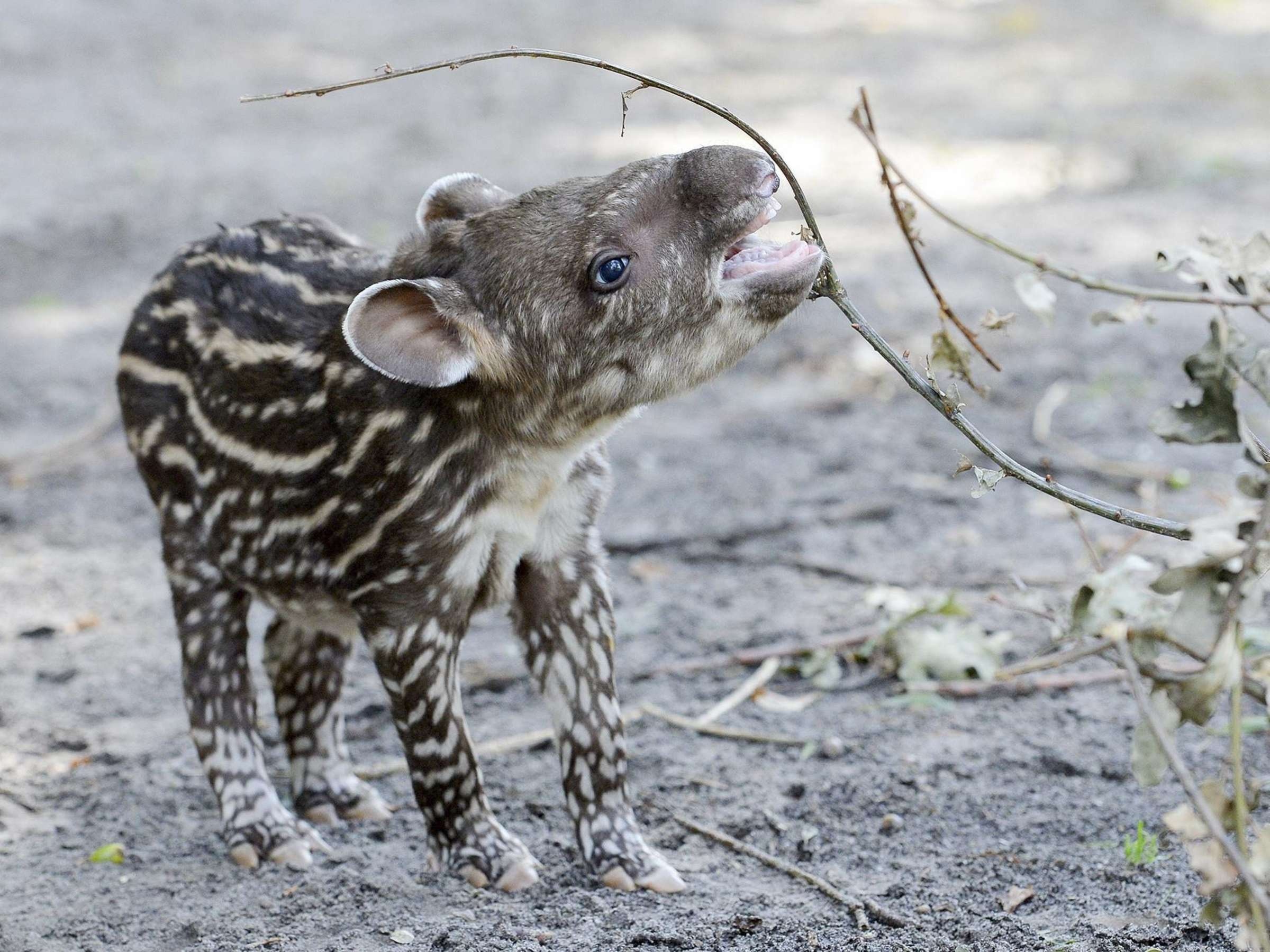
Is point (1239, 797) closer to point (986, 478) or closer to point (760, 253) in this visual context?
point (986, 478)

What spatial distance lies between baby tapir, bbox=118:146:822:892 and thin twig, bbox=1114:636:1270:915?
1.56 meters

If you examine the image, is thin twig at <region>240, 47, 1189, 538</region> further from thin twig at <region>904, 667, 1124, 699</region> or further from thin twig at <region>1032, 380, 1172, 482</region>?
thin twig at <region>1032, 380, 1172, 482</region>

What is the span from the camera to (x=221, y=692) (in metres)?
4.88

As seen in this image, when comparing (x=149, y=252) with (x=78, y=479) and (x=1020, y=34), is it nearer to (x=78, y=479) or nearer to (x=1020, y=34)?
(x=78, y=479)

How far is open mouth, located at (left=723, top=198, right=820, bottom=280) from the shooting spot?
13.0 ft

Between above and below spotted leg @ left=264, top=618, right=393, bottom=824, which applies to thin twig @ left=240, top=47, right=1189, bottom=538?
above

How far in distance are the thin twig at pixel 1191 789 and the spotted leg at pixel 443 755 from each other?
2.08 meters

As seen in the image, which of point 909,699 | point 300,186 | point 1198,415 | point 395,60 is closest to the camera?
point 1198,415

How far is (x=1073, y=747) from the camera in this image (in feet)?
16.3

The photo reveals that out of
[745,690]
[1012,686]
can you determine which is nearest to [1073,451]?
[1012,686]

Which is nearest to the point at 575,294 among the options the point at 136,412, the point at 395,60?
the point at 136,412

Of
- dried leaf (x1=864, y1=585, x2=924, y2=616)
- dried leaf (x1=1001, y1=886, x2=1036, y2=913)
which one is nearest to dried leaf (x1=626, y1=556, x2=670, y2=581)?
dried leaf (x1=864, y1=585, x2=924, y2=616)

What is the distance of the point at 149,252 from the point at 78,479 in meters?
3.19

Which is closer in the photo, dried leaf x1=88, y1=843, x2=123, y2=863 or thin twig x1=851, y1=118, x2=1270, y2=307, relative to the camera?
thin twig x1=851, y1=118, x2=1270, y2=307
